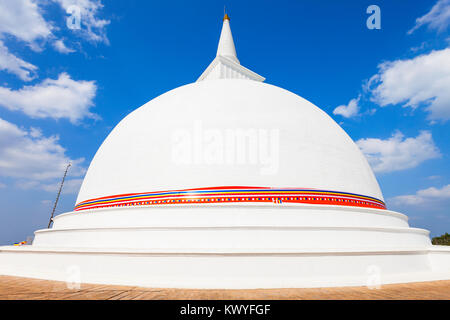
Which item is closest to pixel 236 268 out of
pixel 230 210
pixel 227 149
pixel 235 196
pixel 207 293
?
pixel 207 293

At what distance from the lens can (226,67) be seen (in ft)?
48.2

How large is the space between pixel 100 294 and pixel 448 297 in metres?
6.58

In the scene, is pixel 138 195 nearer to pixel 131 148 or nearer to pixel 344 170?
pixel 131 148

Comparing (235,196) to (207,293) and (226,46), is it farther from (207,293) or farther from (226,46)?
(226,46)

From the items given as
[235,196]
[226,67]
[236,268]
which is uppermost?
[226,67]

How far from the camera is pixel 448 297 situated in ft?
15.2

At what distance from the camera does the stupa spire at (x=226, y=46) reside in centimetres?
1610

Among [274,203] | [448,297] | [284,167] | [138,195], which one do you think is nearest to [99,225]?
[138,195]

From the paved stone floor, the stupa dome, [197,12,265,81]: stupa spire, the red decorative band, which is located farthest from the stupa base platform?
[197,12,265,81]: stupa spire

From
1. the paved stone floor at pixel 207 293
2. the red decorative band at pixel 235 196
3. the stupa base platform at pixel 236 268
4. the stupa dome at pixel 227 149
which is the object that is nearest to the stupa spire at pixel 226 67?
the stupa dome at pixel 227 149

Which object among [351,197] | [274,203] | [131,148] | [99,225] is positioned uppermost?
[131,148]

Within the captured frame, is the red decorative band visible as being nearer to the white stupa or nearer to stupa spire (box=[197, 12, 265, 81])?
the white stupa

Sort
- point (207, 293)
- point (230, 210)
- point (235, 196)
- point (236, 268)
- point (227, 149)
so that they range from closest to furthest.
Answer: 1. point (207, 293)
2. point (236, 268)
3. point (230, 210)
4. point (235, 196)
5. point (227, 149)

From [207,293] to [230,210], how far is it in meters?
2.36
